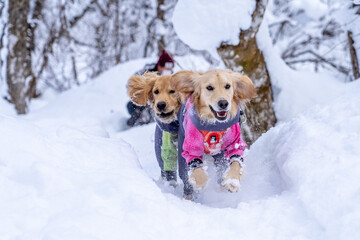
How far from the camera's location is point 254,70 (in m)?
3.71

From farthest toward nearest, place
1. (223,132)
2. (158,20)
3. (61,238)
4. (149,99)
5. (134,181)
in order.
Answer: (158,20) → (149,99) → (223,132) → (134,181) → (61,238)

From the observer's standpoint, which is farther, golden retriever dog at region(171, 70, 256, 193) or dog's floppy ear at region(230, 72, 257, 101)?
dog's floppy ear at region(230, 72, 257, 101)

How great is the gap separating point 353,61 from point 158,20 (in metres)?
8.49

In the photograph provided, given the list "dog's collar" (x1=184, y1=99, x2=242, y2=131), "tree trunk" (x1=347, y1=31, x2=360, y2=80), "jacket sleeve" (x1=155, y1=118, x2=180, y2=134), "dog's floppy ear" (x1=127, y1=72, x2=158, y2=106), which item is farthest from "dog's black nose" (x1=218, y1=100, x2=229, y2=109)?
"tree trunk" (x1=347, y1=31, x2=360, y2=80)

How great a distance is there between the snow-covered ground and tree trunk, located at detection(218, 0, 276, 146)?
1225 millimetres

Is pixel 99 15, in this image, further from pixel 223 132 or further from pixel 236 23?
pixel 223 132

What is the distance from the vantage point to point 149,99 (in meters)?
3.04

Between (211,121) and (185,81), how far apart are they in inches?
15.0

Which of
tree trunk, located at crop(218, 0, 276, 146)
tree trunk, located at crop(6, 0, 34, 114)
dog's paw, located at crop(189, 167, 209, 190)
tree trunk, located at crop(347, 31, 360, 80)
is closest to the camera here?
dog's paw, located at crop(189, 167, 209, 190)

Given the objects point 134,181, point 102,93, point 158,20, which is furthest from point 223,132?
point 158,20

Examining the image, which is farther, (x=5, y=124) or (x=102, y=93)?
(x=102, y=93)

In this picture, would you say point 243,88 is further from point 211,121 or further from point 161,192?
point 161,192

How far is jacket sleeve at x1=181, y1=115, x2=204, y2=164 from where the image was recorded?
7.69 feet

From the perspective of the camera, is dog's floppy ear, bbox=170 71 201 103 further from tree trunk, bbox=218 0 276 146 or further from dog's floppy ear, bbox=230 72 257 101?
tree trunk, bbox=218 0 276 146
